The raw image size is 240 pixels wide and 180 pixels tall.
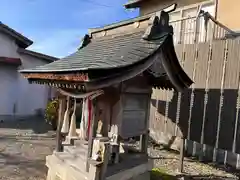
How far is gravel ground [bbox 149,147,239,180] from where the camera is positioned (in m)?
7.80

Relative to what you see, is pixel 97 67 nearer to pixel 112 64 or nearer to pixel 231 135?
pixel 112 64

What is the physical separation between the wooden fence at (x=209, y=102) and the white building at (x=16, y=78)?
984 cm

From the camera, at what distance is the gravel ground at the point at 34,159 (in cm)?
734

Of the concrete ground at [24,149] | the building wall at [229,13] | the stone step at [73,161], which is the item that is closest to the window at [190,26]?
the building wall at [229,13]

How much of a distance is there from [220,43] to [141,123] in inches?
130

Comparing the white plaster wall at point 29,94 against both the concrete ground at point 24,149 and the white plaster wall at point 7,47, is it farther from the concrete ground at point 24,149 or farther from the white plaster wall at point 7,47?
the concrete ground at point 24,149

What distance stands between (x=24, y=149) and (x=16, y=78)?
7805 millimetres

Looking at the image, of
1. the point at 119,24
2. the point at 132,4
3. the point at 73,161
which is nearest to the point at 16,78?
the point at 132,4

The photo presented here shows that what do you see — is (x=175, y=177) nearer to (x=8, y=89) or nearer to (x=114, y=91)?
(x=114, y=91)

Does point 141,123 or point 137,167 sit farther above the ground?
point 141,123

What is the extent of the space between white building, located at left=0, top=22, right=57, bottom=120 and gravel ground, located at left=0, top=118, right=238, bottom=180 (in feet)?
11.7

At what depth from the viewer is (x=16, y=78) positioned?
1638 centimetres

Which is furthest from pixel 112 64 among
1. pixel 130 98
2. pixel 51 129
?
pixel 51 129

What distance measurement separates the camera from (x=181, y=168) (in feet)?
26.1
